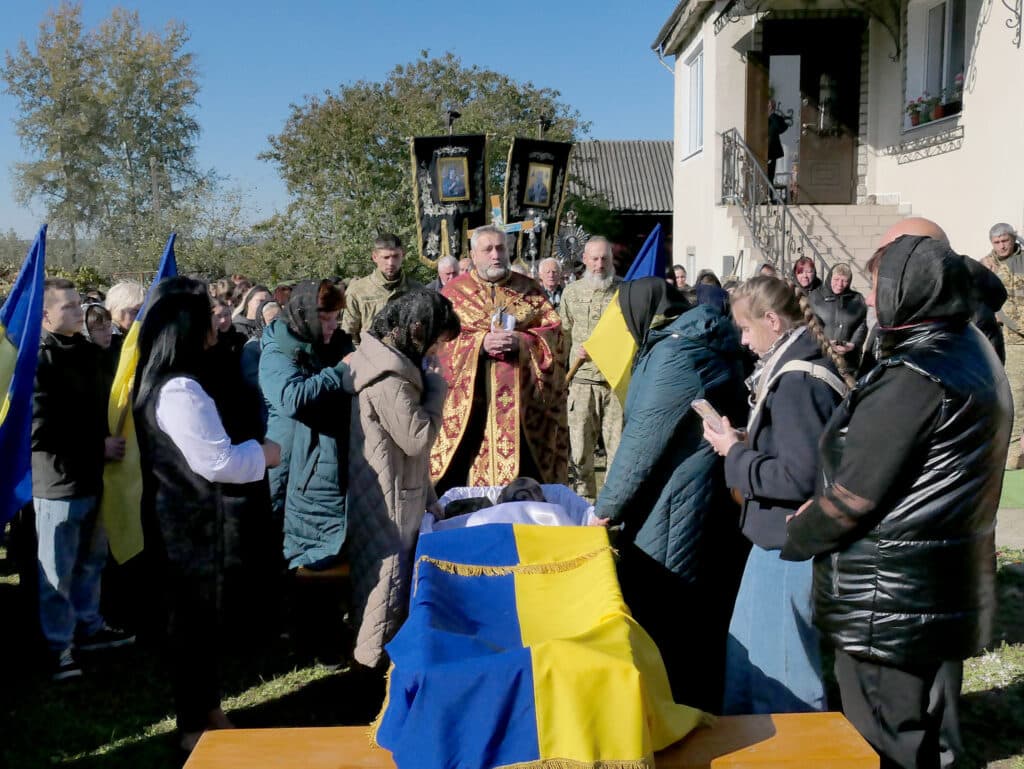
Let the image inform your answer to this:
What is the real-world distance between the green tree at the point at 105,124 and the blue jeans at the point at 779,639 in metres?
35.5

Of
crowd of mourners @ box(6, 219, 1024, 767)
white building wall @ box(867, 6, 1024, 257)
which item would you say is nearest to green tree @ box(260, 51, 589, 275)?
white building wall @ box(867, 6, 1024, 257)

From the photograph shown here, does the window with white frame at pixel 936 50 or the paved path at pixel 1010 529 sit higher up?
the window with white frame at pixel 936 50

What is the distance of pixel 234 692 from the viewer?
13.8 ft

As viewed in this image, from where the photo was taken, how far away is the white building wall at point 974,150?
9.76m

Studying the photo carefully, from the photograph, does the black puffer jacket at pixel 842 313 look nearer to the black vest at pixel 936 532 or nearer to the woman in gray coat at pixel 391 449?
the woman in gray coat at pixel 391 449

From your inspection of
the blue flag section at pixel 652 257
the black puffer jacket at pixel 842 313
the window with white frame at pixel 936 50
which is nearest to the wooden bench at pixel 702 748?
the blue flag section at pixel 652 257

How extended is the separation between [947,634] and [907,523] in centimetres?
32

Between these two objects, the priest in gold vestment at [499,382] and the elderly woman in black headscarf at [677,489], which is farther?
the priest in gold vestment at [499,382]

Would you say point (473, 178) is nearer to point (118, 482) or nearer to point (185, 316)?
point (118, 482)

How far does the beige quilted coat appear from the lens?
10.8 feet

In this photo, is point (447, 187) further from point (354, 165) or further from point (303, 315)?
point (354, 165)

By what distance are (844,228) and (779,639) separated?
38.6ft

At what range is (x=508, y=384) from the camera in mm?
5539

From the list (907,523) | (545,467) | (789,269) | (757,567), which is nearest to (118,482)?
(545,467)
